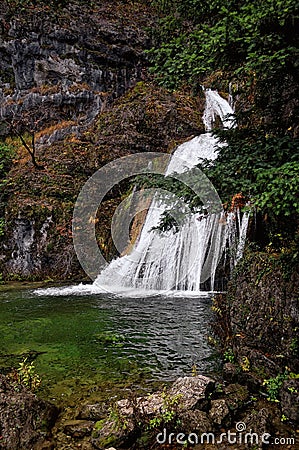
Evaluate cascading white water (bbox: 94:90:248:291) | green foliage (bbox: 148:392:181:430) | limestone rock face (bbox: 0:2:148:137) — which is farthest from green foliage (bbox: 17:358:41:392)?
limestone rock face (bbox: 0:2:148:137)

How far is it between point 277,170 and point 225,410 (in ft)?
8.38

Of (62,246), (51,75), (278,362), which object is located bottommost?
(278,362)

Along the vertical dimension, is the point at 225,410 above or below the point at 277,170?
below

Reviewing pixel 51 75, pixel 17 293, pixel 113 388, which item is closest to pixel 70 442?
pixel 113 388

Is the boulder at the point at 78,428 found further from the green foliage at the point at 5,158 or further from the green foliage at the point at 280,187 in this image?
the green foliage at the point at 5,158

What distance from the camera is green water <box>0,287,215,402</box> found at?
513 cm

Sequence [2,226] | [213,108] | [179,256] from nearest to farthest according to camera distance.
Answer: [179,256], [2,226], [213,108]

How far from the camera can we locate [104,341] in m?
6.85

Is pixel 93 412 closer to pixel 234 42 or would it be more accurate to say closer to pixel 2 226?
pixel 234 42

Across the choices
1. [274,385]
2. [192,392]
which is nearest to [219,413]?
[192,392]

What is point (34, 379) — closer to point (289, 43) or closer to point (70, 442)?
point (70, 442)

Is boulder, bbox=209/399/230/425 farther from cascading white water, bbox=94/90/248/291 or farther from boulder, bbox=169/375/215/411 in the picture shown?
cascading white water, bbox=94/90/248/291

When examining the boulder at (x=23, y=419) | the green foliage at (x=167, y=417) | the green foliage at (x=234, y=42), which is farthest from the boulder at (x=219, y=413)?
the green foliage at (x=234, y=42)

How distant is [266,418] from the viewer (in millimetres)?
3799
